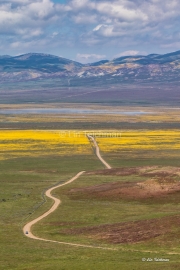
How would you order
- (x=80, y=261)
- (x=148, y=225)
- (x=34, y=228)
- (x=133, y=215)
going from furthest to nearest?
(x=133, y=215), (x=34, y=228), (x=148, y=225), (x=80, y=261)

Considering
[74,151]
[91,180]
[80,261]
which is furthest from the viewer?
[74,151]

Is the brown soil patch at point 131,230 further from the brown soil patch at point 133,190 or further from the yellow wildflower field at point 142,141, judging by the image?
the yellow wildflower field at point 142,141

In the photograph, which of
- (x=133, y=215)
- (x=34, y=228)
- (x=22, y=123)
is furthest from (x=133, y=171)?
(x=22, y=123)

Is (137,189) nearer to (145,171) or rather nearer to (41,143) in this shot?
(145,171)

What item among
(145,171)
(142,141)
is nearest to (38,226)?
(145,171)

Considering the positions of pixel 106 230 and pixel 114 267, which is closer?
pixel 114 267

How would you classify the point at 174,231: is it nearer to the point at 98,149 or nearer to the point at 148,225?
the point at 148,225
